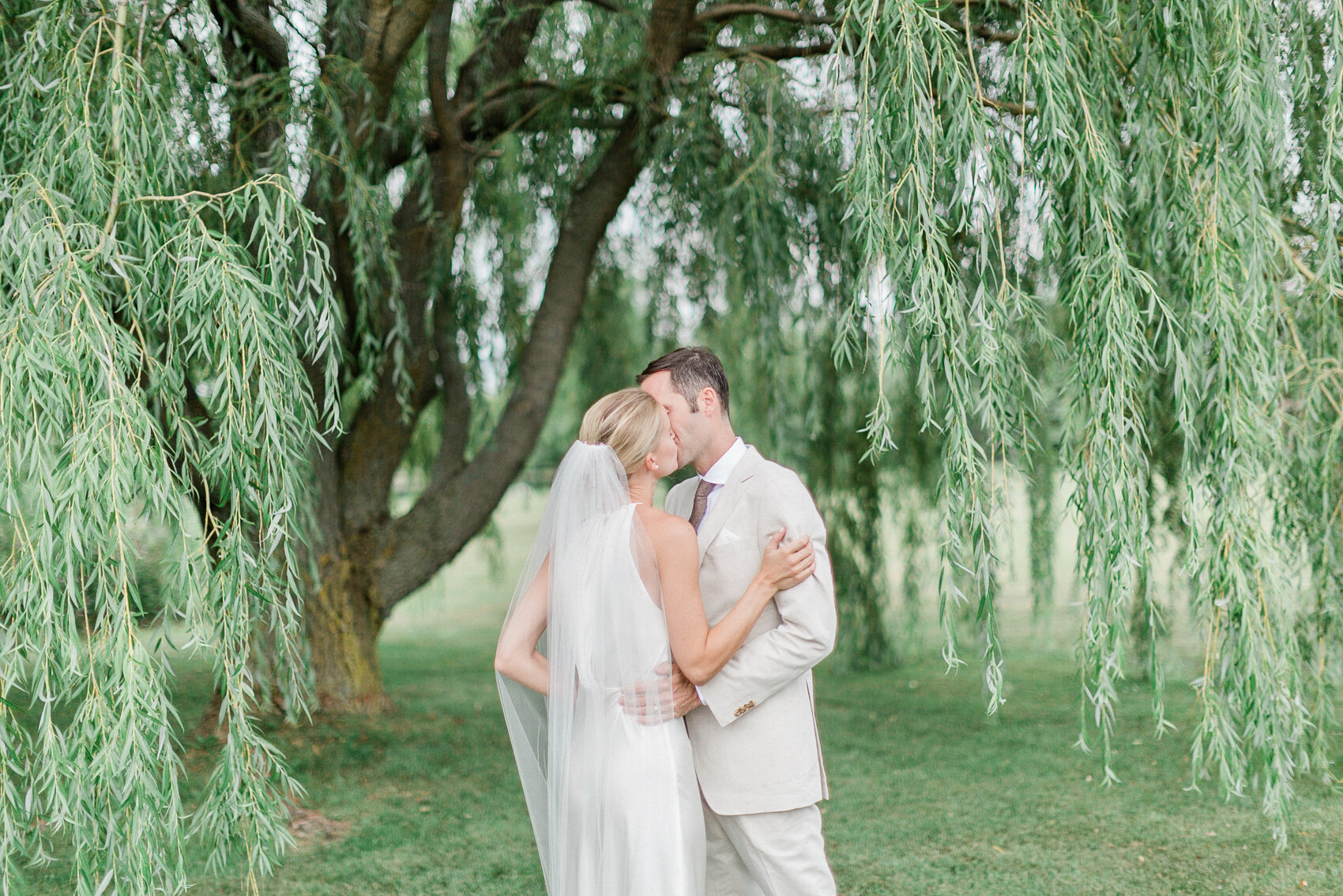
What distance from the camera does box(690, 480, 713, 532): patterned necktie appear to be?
91.3 inches

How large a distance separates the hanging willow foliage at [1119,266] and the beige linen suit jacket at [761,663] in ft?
1.37

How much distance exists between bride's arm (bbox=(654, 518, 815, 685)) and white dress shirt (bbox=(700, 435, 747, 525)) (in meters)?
0.22

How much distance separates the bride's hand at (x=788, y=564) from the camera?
1989 mm

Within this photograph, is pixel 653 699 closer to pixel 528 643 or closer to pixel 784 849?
pixel 528 643

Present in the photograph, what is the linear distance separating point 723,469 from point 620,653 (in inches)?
19.6

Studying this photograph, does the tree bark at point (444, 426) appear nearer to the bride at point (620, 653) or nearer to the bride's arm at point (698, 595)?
the bride at point (620, 653)

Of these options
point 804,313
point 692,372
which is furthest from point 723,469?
point 804,313

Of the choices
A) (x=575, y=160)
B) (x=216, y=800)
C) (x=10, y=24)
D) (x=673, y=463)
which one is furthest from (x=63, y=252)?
(x=575, y=160)

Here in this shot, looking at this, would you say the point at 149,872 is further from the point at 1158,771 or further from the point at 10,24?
the point at 1158,771

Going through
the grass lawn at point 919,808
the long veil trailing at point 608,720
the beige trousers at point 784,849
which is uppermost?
the long veil trailing at point 608,720

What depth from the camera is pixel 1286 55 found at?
3.03 m

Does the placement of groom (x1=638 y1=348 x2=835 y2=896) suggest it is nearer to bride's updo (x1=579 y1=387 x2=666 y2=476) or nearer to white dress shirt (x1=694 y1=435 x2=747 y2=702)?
white dress shirt (x1=694 y1=435 x2=747 y2=702)

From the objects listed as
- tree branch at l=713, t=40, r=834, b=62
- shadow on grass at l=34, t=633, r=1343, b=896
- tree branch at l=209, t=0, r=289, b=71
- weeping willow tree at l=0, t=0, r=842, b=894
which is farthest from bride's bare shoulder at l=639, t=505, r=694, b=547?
tree branch at l=713, t=40, r=834, b=62

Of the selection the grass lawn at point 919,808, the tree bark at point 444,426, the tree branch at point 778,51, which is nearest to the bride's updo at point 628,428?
the grass lawn at point 919,808
